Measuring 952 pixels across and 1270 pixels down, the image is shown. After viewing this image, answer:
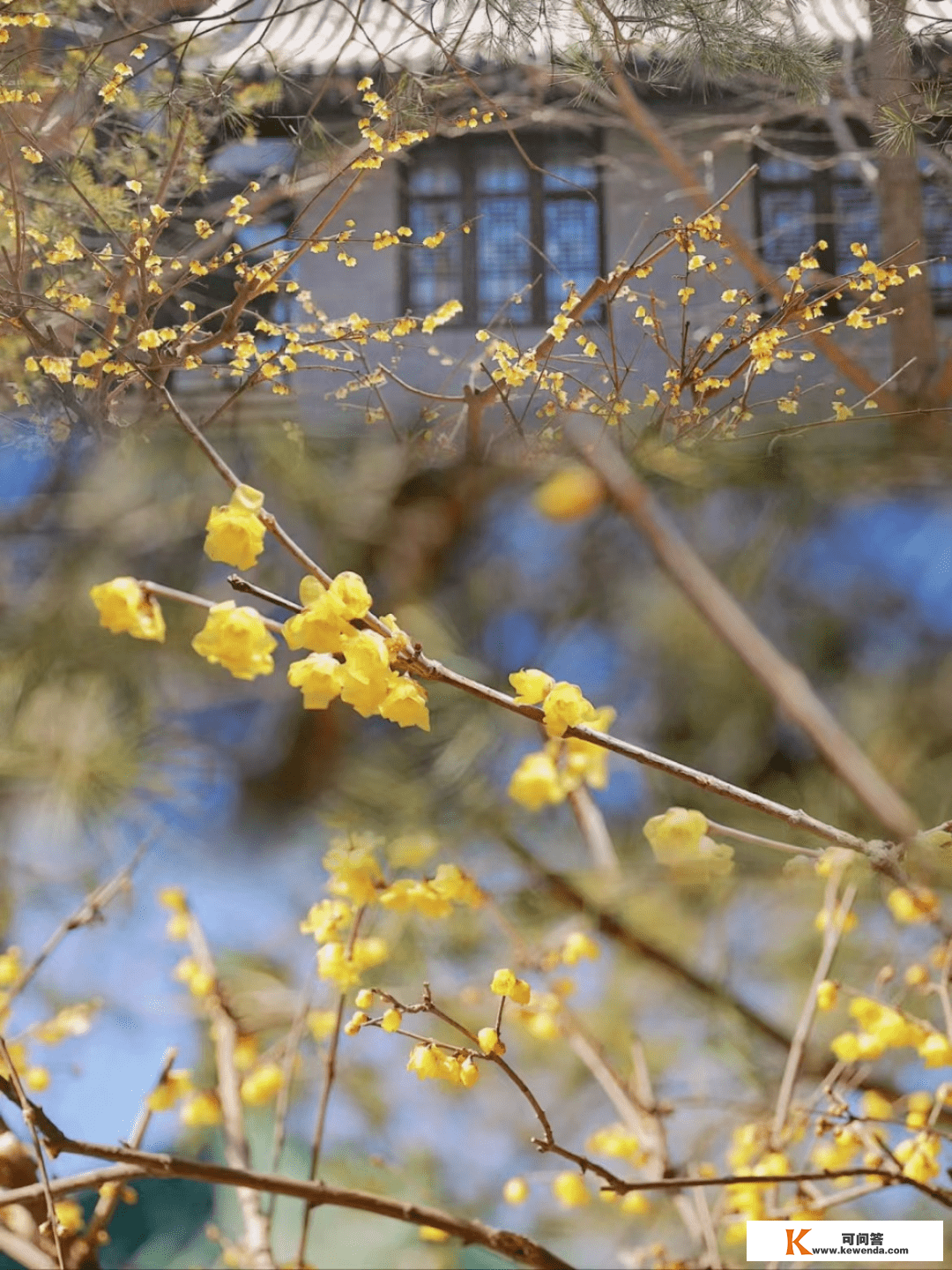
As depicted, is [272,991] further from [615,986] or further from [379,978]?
[615,986]

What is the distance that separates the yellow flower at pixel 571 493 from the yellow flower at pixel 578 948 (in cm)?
44

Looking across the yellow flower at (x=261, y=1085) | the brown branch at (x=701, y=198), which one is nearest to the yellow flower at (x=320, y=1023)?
the yellow flower at (x=261, y=1085)

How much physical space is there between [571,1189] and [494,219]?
1014 mm

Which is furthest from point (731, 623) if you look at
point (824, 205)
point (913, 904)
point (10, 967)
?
point (10, 967)

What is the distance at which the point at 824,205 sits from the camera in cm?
97

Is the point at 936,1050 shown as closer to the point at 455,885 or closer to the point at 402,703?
the point at 455,885

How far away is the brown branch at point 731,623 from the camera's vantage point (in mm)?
936

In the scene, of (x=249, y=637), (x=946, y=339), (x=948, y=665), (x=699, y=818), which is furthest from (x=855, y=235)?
(x=249, y=637)

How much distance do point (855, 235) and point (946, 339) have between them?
0.14 metres

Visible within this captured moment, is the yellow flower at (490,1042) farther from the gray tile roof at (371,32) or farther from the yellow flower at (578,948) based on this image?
the gray tile roof at (371,32)

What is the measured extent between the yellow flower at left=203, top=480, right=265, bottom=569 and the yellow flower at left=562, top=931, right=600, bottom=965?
0.54m

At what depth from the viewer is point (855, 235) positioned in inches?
38.1

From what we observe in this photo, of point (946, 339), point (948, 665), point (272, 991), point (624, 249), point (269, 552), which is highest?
point (624, 249)

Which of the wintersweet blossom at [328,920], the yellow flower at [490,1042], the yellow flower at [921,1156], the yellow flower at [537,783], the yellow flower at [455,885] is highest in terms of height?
the yellow flower at [537,783]
